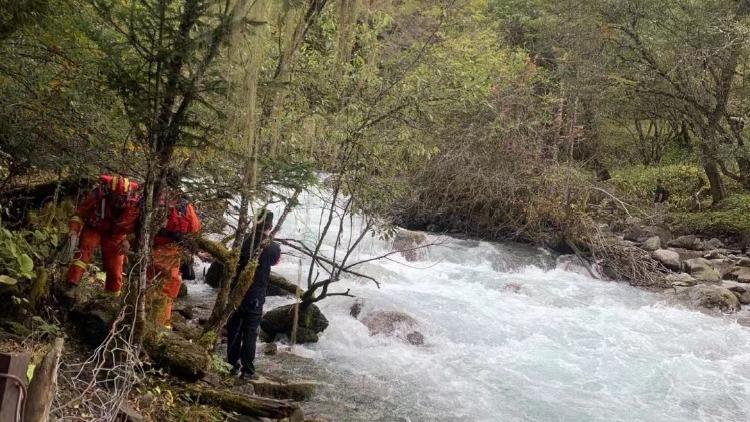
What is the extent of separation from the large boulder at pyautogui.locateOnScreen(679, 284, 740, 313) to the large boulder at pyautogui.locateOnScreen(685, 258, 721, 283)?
1.09 m

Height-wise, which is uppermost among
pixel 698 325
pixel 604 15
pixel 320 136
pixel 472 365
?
pixel 604 15

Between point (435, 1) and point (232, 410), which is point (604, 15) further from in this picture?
point (232, 410)

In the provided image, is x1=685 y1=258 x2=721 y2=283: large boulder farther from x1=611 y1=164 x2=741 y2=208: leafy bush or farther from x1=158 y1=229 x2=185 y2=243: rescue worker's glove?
x1=158 y1=229 x2=185 y2=243: rescue worker's glove

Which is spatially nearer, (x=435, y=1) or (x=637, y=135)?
(x=435, y=1)

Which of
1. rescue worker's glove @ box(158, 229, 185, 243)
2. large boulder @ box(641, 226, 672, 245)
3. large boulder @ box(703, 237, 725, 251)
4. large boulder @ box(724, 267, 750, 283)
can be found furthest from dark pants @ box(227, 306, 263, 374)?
large boulder @ box(703, 237, 725, 251)

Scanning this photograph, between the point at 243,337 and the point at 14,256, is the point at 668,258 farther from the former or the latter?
the point at 14,256

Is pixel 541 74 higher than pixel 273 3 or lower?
higher

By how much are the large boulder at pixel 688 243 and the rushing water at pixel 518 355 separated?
155 inches

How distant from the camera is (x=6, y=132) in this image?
4.64 meters

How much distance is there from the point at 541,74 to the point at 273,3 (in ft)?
42.8

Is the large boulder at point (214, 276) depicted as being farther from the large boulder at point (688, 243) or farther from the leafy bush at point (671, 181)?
the leafy bush at point (671, 181)

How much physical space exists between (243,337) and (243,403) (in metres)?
1.23

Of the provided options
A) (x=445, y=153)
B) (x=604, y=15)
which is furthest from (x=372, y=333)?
(x=604, y=15)

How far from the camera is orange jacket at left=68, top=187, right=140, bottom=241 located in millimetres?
5633
